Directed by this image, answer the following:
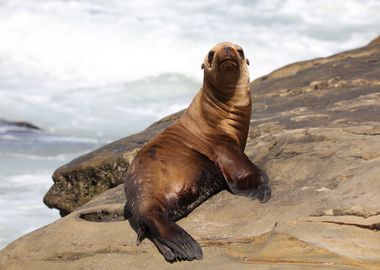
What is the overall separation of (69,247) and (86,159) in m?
2.51

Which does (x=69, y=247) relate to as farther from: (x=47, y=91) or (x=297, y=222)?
(x=47, y=91)

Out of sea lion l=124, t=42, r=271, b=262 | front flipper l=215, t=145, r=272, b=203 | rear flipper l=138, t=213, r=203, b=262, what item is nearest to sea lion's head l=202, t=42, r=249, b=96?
sea lion l=124, t=42, r=271, b=262

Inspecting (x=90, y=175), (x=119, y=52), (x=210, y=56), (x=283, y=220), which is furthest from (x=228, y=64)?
(x=119, y=52)

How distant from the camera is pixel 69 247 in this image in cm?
488

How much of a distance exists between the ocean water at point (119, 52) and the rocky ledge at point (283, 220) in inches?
283

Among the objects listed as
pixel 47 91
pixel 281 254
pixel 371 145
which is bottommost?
pixel 281 254

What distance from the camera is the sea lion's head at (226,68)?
5.39 meters

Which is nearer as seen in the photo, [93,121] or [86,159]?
[86,159]

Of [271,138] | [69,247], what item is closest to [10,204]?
[271,138]

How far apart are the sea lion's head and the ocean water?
722 cm

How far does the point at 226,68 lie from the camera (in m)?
5.45

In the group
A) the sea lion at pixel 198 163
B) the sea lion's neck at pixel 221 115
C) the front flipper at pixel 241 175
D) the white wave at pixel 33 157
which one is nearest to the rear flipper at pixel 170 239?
the sea lion at pixel 198 163

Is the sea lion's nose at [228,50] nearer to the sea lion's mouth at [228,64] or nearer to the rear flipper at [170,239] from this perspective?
the sea lion's mouth at [228,64]

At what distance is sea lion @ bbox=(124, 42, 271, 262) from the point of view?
4.79 meters
